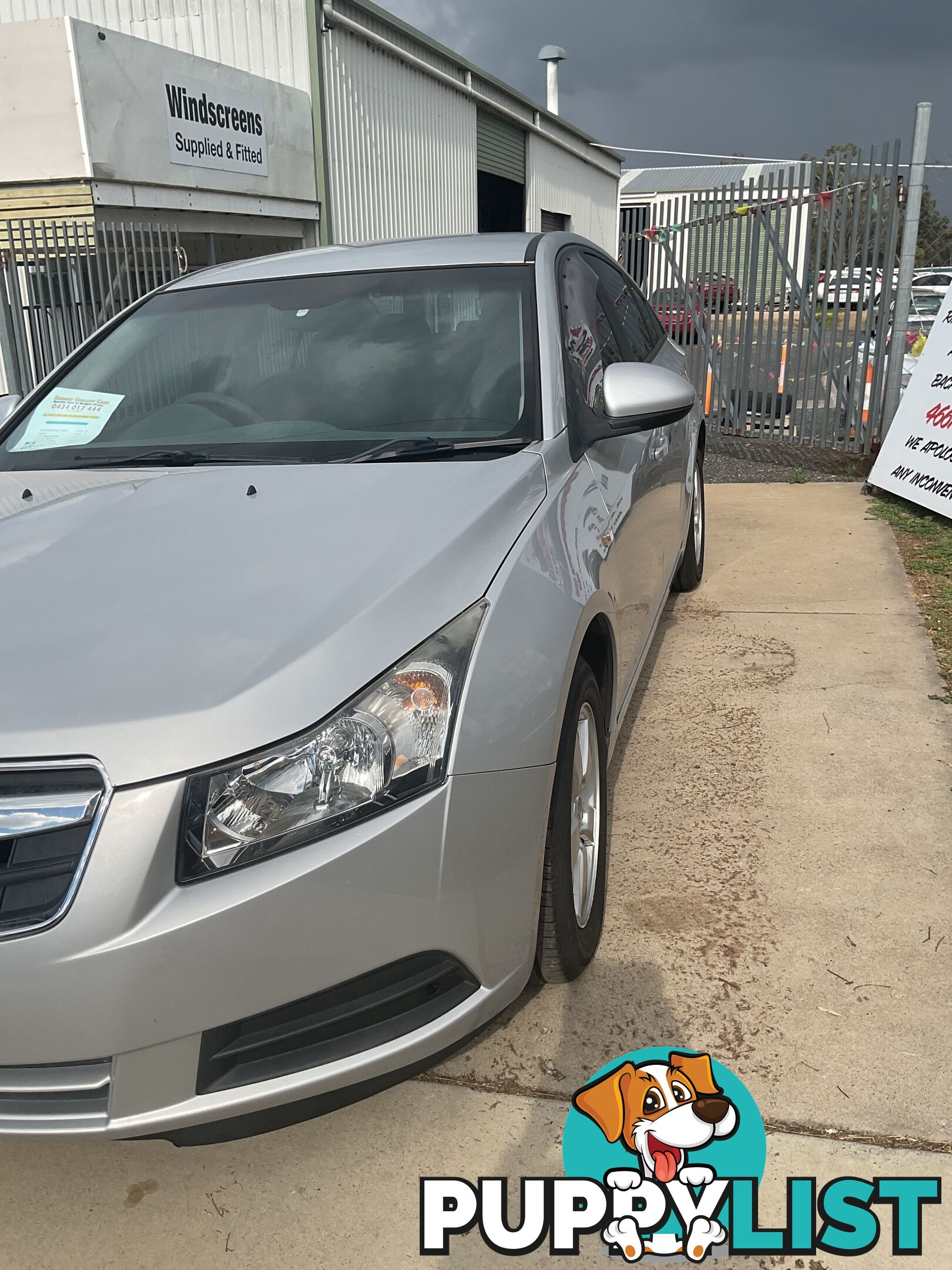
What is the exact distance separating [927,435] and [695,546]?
2.66 meters

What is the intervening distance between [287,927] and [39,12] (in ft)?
53.4

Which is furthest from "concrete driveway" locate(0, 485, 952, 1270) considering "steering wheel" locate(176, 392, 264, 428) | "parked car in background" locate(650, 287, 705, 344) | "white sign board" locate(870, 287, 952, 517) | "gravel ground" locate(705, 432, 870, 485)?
"parked car in background" locate(650, 287, 705, 344)

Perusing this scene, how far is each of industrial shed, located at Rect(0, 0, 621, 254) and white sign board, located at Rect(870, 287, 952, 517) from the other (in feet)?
25.1

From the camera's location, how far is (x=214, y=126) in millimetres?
11438

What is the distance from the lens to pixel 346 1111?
2.22 metres

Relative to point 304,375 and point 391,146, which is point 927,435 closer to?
point 304,375

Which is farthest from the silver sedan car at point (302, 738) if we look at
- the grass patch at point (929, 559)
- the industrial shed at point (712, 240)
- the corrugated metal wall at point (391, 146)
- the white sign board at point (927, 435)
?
the corrugated metal wall at point (391, 146)

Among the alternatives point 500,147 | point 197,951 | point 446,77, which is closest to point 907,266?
point 197,951

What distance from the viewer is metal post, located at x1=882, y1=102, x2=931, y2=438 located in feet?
24.5

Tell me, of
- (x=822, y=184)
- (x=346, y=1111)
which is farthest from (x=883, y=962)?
(x=822, y=184)

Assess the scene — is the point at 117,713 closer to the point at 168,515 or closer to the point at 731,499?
the point at 168,515

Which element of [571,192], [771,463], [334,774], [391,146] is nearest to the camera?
[334,774]

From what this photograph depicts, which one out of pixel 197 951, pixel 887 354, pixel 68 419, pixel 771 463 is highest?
pixel 68 419

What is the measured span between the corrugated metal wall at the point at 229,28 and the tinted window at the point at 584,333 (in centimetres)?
1049
